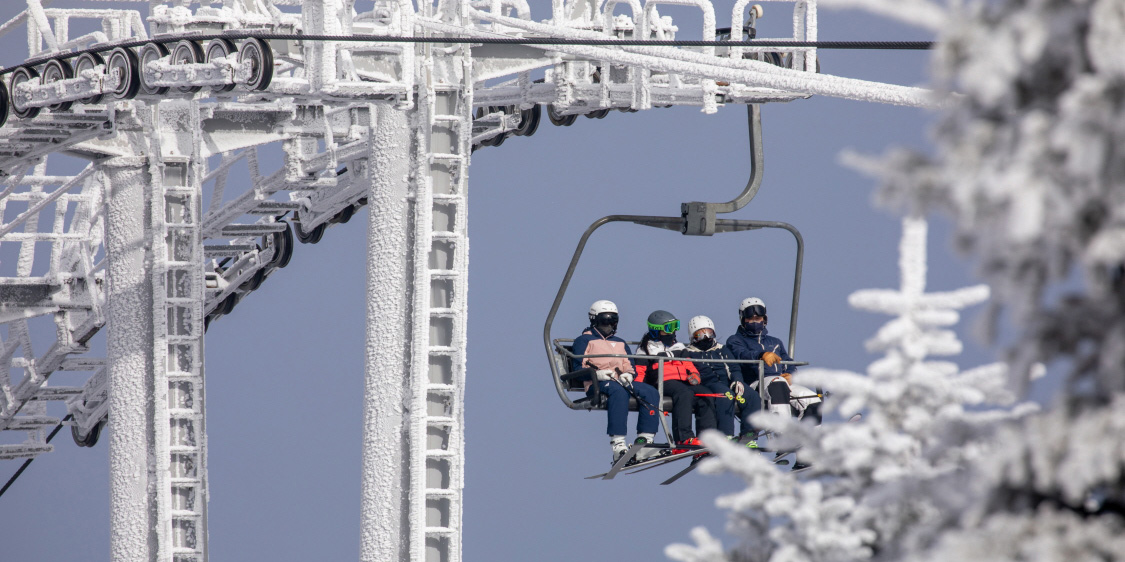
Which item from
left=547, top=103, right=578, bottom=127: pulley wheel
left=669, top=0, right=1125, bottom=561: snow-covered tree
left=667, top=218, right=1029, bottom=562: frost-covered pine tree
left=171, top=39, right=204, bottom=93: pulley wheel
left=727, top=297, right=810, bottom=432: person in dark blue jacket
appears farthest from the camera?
left=547, top=103, right=578, bottom=127: pulley wheel

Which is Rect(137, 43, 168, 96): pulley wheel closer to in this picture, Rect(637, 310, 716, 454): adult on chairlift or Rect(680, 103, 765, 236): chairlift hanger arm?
Rect(680, 103, 765, 236): chairlift hanger arm

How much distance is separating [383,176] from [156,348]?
2.89 metres

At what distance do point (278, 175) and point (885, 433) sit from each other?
32.8 ft

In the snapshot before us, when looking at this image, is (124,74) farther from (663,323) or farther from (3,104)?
(663,323)

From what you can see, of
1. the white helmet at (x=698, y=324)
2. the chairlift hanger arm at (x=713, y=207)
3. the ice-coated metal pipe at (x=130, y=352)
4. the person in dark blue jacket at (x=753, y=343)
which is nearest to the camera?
the chairlift hanger arm at (x=713, y=207)

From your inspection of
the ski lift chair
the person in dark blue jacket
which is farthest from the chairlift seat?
the person in dark blue jacket

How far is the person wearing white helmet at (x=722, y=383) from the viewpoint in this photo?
10141 mm

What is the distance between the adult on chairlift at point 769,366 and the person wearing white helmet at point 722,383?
9 cm

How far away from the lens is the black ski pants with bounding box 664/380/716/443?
9.91 m

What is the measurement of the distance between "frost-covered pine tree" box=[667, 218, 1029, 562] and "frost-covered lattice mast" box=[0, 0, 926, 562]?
379 centimetres

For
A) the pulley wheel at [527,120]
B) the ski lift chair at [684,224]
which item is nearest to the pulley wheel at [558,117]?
the pulley wheel at [527,120]

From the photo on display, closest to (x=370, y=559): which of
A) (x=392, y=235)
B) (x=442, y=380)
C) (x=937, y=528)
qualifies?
(x=442, y=380)

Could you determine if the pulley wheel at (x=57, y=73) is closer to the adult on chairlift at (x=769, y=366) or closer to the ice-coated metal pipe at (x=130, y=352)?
the ice-coated metal pipe at (x=130, y=352)

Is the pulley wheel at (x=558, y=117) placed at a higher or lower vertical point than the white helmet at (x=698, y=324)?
higher
